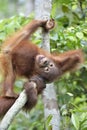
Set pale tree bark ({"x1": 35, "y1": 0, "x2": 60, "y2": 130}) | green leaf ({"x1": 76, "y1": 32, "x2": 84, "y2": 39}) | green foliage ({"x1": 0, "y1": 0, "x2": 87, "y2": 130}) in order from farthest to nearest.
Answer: green leaf ({"x1": 76, "y1": 32, "x2": 84, "y2": 39}) → green foliage ({"x1": 0, "y1": 0, "x2": 87, "y2": 130}) → pale tree bark ({"x1": 35, "y1": 0, "x2": 60, "y2": 130})

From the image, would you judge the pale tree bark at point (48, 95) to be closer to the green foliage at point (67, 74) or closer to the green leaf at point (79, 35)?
the green foliage at point (67, 74)

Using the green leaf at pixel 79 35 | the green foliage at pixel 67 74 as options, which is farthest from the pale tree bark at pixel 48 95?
the green leaf at pixel 79 35

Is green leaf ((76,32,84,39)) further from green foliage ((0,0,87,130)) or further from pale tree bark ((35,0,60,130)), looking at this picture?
pale tree bark ((35,0,60,130))

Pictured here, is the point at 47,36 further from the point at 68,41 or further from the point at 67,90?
the point at 67,90

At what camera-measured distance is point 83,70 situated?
350cm

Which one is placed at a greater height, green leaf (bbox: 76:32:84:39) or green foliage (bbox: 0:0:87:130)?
green leaf (bbox: 76:32:84:39)

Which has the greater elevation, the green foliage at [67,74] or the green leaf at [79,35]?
the green leaf at [79,35]

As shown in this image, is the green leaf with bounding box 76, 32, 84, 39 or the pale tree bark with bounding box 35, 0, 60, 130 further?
the green leaf with bounding box 76, 32, 84, 39

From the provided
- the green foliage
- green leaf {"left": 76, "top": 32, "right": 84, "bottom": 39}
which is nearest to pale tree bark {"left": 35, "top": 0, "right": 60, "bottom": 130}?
the green foliage

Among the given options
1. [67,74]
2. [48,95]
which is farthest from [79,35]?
[48,95]

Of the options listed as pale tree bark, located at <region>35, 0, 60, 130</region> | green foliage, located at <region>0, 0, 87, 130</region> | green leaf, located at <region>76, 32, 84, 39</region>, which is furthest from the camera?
green leaf, located at <region>76, 32, 84, 39</region>

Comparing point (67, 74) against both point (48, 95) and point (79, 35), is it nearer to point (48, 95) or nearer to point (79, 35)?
point (79, 35)

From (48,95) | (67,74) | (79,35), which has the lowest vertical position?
(67,74)

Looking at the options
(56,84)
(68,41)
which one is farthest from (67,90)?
(68,41)
